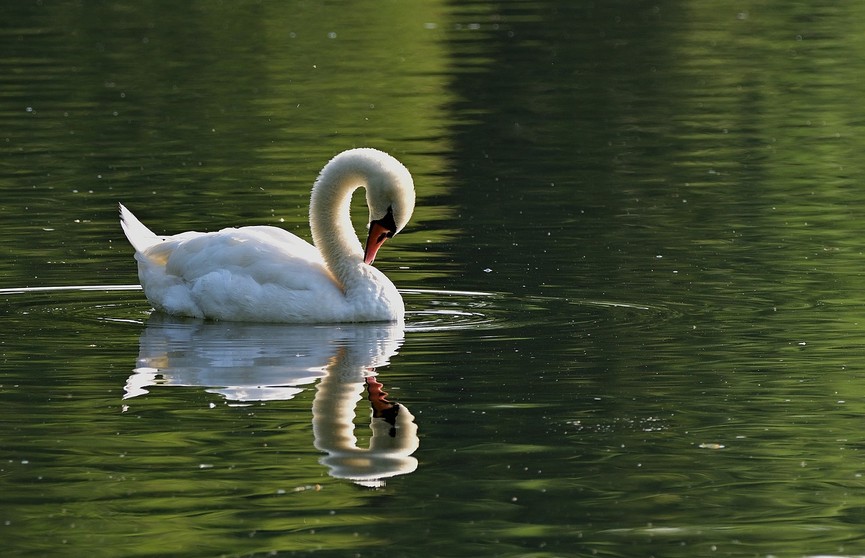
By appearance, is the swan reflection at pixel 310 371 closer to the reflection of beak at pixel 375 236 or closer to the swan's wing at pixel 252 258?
the swan's wing at pixel 252 258

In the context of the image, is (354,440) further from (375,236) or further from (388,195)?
(375,236)

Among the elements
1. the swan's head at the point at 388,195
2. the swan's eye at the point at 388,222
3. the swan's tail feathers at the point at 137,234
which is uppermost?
the swan's head at the point at 388,195

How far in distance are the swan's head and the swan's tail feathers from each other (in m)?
2.00

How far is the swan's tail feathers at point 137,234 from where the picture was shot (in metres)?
13.8

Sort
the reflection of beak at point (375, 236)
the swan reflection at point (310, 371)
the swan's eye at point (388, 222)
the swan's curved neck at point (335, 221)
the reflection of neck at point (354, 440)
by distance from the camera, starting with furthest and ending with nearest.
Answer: the swan's curved neck at point (335, 221)
the reflection of beak at point (375, 236)
the swan's eye at point (388, 222)
the swan reflection at point (310, 371)
the reflection of neck at point (354, 440)

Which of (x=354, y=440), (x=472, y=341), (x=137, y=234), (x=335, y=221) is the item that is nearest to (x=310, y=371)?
(x=472, y=341)

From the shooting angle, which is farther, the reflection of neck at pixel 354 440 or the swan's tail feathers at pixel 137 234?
the swan's tail feathers at pixel 137 234

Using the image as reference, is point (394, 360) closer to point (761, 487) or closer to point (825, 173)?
point (761, 487)

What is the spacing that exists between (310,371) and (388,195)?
203cm

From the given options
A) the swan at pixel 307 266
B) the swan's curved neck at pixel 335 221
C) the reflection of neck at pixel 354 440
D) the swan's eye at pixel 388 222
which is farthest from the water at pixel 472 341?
the swan's eye at pixel 388 222

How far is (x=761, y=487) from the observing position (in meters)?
8.20

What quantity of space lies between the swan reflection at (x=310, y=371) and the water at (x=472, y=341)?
0.03 metres

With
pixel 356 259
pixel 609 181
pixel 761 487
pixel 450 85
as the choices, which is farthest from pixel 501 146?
pixel 761 487

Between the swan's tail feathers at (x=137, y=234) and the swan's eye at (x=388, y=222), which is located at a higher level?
the swan's eye at (x=388, y=222)
